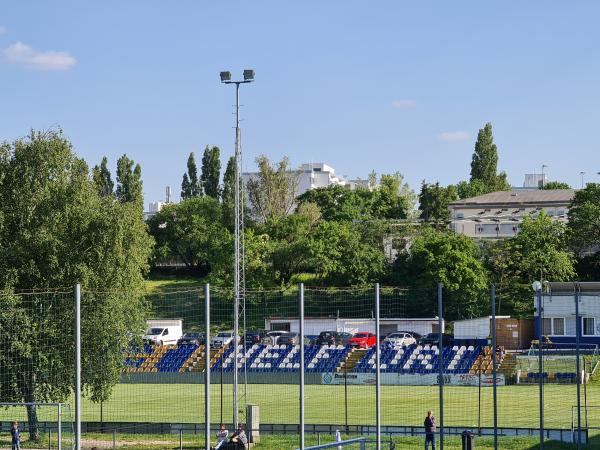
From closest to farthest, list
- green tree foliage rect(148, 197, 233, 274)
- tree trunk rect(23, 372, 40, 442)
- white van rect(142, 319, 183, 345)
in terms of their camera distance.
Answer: tree trunk rect(23, 372, 40, 442) < white van rect(142, 319, 183, 345) < green tree foliage rect(148, 197, 233, 274)

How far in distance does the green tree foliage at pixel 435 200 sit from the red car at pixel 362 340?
200 feet

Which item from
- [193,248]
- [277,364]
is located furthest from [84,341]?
[193,248]

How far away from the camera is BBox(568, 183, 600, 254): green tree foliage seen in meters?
85.6

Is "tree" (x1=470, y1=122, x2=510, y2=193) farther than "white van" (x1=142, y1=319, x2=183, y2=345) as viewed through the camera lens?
Yes

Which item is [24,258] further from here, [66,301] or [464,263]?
[464,263]

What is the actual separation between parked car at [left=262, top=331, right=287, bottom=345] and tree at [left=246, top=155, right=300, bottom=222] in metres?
55.7

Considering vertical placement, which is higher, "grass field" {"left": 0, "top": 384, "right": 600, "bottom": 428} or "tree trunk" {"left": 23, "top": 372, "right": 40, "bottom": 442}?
"tree trunk" {"left": 23, "top": 372, "right": 40, "bottom": 442}

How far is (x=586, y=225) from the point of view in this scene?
282 ft

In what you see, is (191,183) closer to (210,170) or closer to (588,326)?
(210,170)

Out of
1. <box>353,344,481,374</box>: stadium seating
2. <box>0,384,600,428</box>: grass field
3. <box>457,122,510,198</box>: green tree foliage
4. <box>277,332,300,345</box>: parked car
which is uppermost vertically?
<box>457,122,510,198</box>: green tree foliage

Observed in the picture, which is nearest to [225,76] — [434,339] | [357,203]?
[434,339]

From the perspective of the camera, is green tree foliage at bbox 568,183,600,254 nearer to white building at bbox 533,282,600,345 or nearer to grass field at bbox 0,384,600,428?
white building at bbox 533,282,600,345

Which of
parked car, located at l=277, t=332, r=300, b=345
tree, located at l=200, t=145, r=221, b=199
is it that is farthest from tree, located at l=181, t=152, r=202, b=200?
parked car, located at l=277, t=332, r=300, b=345

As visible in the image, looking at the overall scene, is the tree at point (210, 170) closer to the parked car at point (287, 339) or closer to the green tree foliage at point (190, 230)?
the green tree foliage at point (190, 230)
